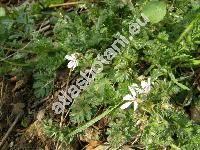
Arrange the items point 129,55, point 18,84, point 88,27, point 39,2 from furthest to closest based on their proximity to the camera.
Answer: point 39,2
point 18,84
point 88,27
point 129,55

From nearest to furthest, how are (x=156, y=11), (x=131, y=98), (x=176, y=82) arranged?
(x=131, y=98) → (x=176, y=82) → (x=156, y=11)

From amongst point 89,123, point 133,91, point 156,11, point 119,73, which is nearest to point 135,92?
point 133,91

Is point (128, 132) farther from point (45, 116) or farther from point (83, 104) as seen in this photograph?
point (45, 116)

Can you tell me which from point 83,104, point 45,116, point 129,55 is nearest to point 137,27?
point 129,55

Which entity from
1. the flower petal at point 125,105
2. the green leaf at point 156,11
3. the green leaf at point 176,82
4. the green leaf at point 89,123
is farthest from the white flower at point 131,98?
the green leaf at point 156,11

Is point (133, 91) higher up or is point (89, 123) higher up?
point (133, 91)

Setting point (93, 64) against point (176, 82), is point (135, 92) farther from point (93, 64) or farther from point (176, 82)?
point (93, 64)

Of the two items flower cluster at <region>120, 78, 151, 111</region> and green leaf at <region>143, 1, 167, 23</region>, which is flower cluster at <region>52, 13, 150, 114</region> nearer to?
green leaf at <region>143, 1, 167, 23</region>
